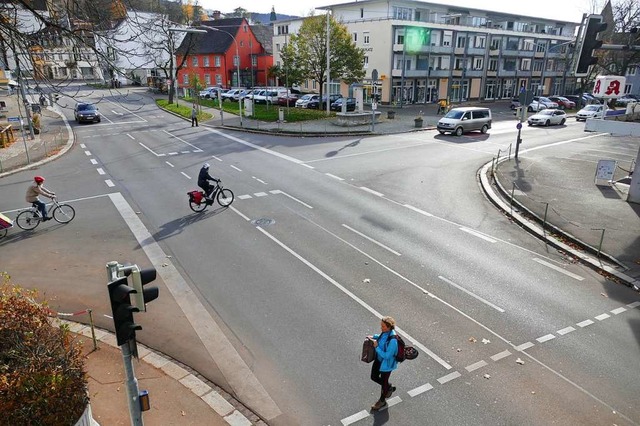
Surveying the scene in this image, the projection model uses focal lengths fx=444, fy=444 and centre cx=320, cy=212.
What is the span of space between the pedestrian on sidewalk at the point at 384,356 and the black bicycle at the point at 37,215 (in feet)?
39.2

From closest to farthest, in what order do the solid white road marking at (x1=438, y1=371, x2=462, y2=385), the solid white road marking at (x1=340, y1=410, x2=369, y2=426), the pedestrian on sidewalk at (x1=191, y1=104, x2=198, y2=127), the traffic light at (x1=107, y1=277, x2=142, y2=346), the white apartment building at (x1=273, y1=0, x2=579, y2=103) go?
the traffic light at (x1=107, y1=277, x2=142, y2=346)
the solid white road marking at (x1=340, y1=410, x2=369, y2=426)
the solid white road marking at (x1=438, y1=371, x2=462, y2=385)
the pedestrian on sidewalk at (x1=191, y1=104, x2=198, y2=127)
the white apartment building at (x1=273, y1=0, x2=579, y2=103)

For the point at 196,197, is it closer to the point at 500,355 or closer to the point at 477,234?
the point at 477,234

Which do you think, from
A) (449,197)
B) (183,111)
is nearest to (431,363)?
(449,197)

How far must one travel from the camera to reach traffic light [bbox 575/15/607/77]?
30.7 ft

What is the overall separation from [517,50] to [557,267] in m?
62.9

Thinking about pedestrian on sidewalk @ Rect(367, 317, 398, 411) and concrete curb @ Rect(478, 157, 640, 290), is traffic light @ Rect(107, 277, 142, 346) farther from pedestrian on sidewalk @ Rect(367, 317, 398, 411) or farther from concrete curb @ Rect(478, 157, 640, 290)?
concrete curb @ Rect(478, 157, 640, 290)

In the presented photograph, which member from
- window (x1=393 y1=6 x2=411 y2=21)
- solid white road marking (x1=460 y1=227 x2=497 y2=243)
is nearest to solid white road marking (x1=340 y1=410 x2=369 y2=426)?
solid white road marking (x1=460 y1=227 x2=497 y2=243)

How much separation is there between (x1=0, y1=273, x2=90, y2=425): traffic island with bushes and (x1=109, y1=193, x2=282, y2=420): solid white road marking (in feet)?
7.64

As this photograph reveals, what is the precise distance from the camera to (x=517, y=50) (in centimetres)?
6438

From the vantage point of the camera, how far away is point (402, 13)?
52844 millimetres

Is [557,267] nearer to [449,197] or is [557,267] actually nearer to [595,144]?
[449,197]

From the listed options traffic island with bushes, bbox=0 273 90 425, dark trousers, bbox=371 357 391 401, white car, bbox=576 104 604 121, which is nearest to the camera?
traffic island with bushes, bbox=0 273 90 425

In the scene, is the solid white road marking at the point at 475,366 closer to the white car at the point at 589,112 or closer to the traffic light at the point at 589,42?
the traffic light at the point at 589,42

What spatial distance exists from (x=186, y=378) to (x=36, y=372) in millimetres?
2419
